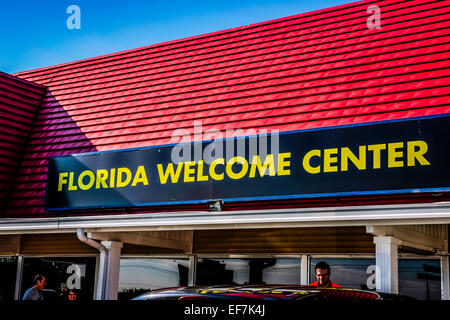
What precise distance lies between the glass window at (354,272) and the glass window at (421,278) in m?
0.51

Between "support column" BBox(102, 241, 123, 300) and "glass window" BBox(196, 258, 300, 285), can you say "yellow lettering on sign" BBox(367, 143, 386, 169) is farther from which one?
"support column" BBox(102, 241, 123, 300)

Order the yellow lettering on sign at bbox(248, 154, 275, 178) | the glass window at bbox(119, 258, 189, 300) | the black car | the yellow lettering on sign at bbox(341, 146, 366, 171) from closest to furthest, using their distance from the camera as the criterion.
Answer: the black car → the yellow lettering on sign at bbox(341, 146, 366, 171) → the yellow lettering on sign at bbox(248, 154, 275, 178) → the glass window at bbox(119, 258, 189, 300)

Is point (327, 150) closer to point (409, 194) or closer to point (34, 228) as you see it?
point (409, 194)

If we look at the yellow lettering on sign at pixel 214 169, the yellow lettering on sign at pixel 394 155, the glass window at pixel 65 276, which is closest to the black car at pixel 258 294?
the yellow lettering on sign at pixel 394 155

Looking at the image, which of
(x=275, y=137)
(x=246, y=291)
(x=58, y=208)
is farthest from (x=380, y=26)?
(x=246, y=291)

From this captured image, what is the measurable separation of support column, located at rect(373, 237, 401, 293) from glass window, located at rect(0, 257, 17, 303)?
9.56m

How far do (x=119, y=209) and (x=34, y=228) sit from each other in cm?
148

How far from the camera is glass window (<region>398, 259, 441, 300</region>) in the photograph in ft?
34.3

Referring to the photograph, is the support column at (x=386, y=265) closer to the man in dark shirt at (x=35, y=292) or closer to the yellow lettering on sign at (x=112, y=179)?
the yellow lettering on sign at (x=112, y=179)

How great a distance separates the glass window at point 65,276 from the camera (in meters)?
13.9

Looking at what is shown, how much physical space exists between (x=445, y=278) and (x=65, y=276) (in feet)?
26.7

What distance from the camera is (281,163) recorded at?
938 centimetres
